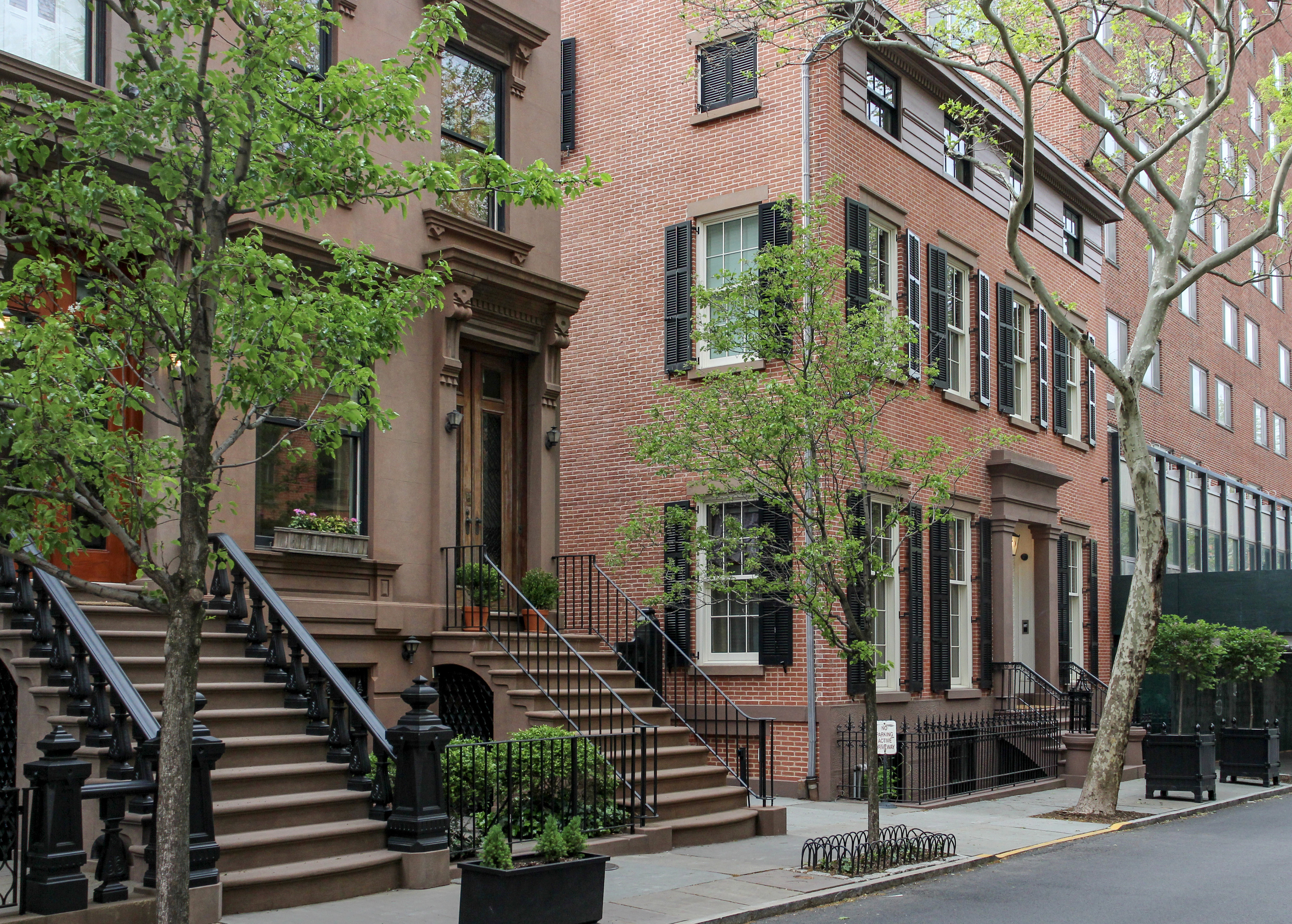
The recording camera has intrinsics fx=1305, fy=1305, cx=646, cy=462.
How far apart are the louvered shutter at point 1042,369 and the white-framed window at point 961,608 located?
141 inches

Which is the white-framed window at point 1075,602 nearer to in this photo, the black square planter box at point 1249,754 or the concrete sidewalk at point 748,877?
the black square planter box at point 1249,754

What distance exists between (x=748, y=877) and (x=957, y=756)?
31.2ft

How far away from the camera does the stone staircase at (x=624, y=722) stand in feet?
41.2

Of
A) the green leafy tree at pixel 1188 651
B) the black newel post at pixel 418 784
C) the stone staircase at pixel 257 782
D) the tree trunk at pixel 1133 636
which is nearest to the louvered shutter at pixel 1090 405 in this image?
the green leafy tree at pixel 1188 651

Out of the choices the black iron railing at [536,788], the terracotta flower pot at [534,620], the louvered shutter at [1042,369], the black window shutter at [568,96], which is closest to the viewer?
the black iron railing at [536,788]

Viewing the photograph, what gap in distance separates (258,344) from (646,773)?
277 inches

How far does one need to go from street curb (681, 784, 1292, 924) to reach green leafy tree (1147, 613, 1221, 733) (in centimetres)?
512

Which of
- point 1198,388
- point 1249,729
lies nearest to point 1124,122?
point 1249,729

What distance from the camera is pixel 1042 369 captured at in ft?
77.7

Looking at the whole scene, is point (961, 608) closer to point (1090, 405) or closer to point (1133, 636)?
point (1133, 636)

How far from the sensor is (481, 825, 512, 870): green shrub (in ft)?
26.1

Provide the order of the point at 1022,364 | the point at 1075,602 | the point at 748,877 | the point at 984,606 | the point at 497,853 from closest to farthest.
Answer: the point at 497,853 < the point at 748,877 < the point at 984,606 < the point at 1022,364 < the point at 1075,602

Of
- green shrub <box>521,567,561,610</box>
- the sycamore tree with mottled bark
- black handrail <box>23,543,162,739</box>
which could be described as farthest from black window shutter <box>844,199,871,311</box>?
black handrail <box>23,543,162,739</box>

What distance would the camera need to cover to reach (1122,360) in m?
28.7
